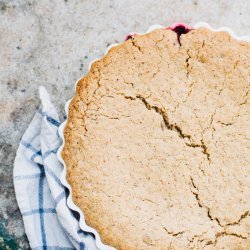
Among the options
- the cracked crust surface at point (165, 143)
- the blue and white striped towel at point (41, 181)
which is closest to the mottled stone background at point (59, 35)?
the blue and white striped towel at point (41, 181)

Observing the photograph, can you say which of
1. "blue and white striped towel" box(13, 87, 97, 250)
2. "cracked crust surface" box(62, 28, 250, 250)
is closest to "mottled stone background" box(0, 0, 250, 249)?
"blue and white striped towel" box(13, 87, 97, 250)

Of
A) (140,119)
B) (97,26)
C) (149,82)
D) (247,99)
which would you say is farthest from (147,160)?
(97,26)

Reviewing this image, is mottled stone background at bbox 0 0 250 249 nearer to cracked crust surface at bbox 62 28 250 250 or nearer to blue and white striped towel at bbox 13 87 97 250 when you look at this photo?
blue and white striped towel at bbox 13 87 97 250

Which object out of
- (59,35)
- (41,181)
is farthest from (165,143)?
(59,35)

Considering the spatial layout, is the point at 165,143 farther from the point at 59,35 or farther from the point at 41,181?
the point at 59,35

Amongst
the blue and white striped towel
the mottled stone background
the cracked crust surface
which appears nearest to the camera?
the cracked crust surface

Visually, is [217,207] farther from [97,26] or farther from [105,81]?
[97,26]
